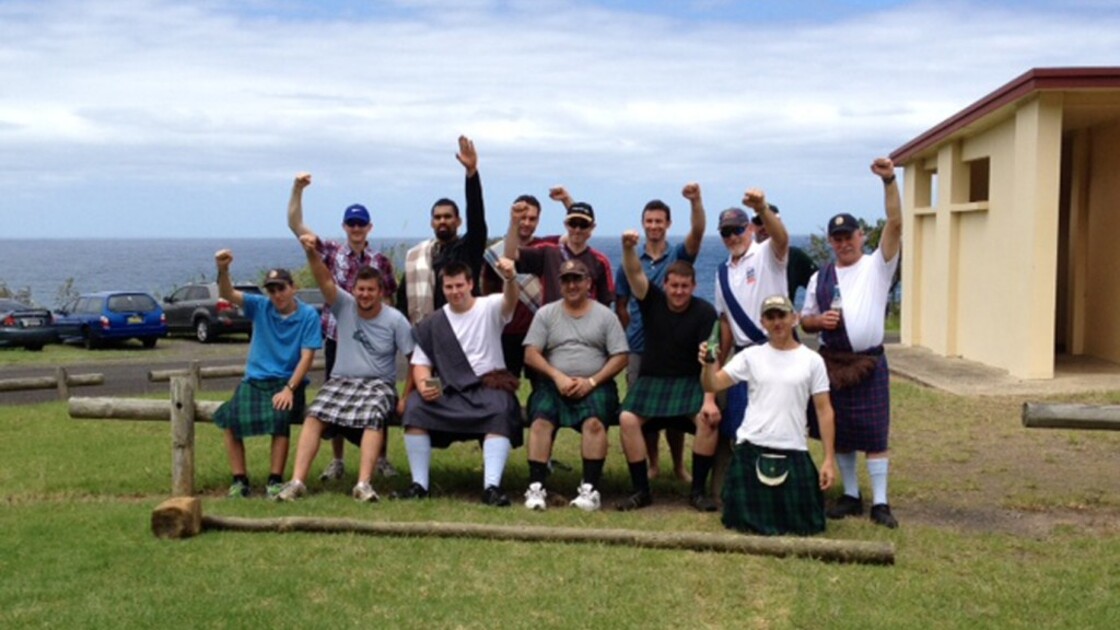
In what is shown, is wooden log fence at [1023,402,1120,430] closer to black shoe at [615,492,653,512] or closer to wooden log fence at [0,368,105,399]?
black shoe at [615,492,653,512]

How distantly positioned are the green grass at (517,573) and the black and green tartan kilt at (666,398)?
61 centimetres

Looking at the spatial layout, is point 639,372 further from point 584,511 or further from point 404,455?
point 404,455

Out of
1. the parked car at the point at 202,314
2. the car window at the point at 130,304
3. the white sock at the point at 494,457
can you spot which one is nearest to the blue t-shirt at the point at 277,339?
the white sock at the point at 494,457

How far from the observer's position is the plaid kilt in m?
8.34

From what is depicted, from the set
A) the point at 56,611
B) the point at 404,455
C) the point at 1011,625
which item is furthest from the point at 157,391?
the point at 1011,625

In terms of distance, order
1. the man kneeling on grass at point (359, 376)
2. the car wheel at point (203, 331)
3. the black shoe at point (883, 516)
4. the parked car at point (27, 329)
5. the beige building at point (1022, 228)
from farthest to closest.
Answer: the car wheel at point (203, 331), the parked car at point (27, 329), the beige building at point (1022, 228), the man kneeling on grass at point (359, 376), the black shoe at point (883, 516)

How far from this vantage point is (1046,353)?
570 inches

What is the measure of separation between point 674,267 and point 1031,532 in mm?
2549

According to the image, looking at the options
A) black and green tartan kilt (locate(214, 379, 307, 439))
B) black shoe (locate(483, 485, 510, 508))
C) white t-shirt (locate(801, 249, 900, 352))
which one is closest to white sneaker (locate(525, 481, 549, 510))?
black shoe (locate(483, 485, 510, 508))

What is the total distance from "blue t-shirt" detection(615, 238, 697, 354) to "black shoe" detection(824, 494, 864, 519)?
152 cm

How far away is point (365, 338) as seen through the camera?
8.50 m

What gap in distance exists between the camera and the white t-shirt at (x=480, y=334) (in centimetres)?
838

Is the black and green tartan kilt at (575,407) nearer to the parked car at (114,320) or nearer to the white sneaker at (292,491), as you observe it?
the white sneaker at (292,491)

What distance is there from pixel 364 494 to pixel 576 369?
59.8 inches
